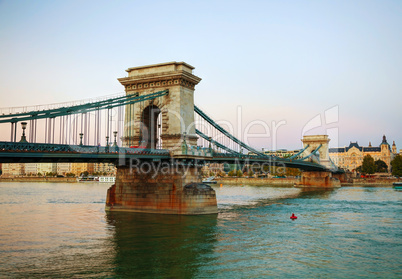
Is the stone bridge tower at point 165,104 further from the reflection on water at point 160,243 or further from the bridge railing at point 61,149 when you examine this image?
the reflection on water at point 160,243

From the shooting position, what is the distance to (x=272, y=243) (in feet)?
79.3

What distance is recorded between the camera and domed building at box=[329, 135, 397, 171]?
169875 millimetres

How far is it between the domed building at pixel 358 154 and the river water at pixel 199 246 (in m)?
145

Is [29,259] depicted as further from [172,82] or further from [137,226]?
[172,82]

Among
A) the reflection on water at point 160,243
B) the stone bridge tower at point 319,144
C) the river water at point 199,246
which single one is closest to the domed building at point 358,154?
the stone bridge tower at point 319,144

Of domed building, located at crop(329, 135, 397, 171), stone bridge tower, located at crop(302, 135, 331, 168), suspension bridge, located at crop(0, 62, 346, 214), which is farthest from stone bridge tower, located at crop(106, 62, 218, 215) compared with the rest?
domed building, located at crop(329, 135, 397, 171)

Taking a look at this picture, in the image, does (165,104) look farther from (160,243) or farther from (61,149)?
(160,243)

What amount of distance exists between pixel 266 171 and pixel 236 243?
134 metres

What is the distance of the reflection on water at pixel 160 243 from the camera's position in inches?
725

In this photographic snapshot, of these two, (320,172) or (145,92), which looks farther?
(320,172)

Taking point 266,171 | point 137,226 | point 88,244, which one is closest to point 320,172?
point 266,171

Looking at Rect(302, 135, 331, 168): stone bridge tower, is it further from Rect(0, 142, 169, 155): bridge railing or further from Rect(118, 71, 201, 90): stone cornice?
Rect(0, 142, 169, 155): bridge railing

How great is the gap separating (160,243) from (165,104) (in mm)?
16015

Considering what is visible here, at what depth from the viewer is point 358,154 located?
569 feet
